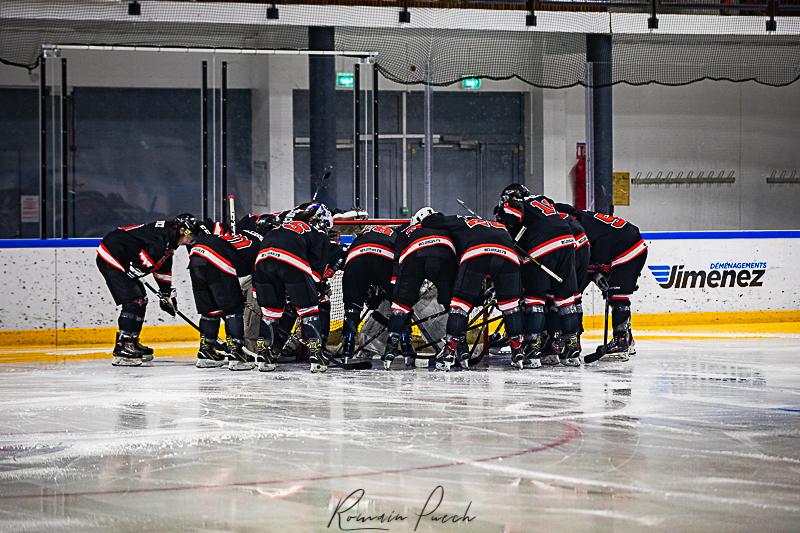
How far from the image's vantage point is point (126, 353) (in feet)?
28.5

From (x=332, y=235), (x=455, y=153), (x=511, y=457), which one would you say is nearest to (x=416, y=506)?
(x=511, y=457)

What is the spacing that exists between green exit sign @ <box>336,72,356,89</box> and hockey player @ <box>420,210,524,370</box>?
3.37 metres

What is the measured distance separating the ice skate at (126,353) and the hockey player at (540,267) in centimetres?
291

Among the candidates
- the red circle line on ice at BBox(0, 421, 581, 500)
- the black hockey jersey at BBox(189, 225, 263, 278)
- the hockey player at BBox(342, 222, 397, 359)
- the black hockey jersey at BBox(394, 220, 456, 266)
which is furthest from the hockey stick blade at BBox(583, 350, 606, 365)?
the red circle line on ice at BBox(0, 421, 581, 500)

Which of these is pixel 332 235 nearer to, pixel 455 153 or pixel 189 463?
pixel 189 463

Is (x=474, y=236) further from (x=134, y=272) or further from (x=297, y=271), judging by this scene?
(x=134, y=272)

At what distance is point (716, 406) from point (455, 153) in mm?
8605

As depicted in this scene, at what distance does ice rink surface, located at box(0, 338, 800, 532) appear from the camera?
387 centimetres

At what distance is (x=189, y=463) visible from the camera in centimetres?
482

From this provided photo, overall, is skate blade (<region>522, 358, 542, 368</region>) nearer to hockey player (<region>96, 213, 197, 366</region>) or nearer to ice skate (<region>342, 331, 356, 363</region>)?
ice skate (<region>342, 331, 356, 363</region>)

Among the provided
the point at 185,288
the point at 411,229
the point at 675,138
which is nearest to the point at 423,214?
the point at 411,229

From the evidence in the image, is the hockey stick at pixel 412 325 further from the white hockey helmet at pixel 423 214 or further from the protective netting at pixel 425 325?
the white hockey helmet at pixel 423 214

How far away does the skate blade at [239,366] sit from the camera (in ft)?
27.5

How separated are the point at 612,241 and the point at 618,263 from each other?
0.17m
